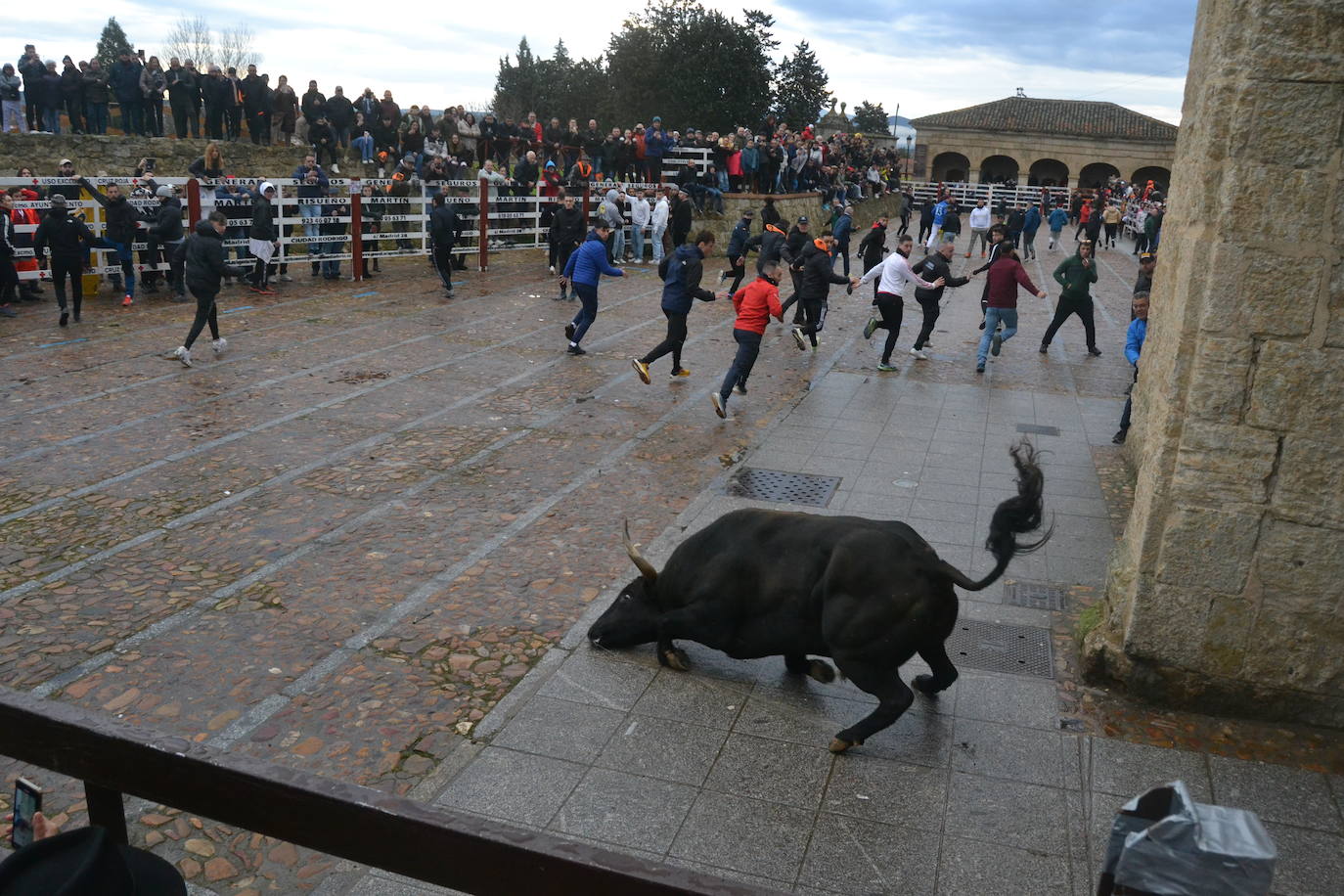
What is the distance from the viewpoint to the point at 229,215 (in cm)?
1917

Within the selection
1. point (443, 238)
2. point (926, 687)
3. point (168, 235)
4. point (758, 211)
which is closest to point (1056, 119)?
point (758, 211)

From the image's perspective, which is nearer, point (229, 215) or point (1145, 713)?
point (1145, 713)

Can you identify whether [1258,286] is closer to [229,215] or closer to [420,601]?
[420,601]

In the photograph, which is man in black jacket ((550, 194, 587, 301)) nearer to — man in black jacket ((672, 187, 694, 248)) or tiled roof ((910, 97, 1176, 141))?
man in black jacket ((672, 187, 694, 248))

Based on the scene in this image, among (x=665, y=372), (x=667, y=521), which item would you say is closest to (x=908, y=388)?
(x=665, y=372)

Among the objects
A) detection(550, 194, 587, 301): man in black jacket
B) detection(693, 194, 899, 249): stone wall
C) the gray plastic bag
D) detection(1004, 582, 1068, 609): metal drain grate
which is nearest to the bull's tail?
detection(1004, 582, 1068, 609): metal drain grate

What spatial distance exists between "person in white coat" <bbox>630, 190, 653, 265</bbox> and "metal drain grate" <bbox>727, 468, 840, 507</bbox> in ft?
57.0

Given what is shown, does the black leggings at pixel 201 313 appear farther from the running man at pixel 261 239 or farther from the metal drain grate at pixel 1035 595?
the metal drain grate at pixel 1035 595

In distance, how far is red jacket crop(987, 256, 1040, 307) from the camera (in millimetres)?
14992

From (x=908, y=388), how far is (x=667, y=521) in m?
6.32

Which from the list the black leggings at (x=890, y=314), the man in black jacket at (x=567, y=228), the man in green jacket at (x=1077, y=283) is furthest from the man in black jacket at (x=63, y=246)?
the man in green jacket at (x=1077, y=283)

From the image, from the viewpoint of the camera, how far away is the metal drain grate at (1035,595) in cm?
714

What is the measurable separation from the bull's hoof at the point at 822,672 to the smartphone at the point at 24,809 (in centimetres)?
425

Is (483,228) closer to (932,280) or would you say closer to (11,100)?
(11,100)
